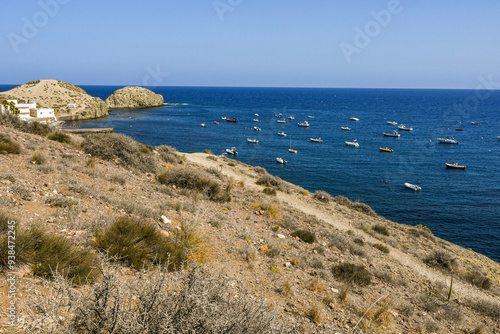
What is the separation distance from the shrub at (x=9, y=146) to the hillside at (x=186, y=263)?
62 millimetres

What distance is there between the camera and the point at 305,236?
41.4 feet

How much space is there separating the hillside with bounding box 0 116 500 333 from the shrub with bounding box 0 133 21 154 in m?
0.06

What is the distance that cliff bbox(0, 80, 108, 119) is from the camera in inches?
3327

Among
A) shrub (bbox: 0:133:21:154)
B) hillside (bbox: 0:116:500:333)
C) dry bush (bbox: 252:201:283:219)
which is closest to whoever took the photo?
hillside (bbox: 0:116:500:333)

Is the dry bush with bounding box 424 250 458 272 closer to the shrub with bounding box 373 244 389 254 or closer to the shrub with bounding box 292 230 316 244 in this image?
the shrub with bounding box 373 244 389 254

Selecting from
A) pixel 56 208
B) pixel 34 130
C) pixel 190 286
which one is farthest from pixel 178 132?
pixel 190 286

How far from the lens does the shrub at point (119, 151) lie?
16812mm

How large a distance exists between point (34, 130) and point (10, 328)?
19.3 m

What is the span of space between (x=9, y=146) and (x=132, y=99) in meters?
123

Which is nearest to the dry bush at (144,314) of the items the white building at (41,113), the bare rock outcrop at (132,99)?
the white building at (41,113)

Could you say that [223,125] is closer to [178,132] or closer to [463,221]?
[178,132]

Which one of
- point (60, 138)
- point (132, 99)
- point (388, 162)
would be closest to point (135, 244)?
point (60, 138)

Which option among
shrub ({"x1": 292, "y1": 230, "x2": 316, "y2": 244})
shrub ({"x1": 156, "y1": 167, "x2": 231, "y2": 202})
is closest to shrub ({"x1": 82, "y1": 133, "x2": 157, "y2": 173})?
shrub ({"x1": 156, "y1": 167, "x2": 231, "y2": 202})

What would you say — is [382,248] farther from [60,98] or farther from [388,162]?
[60,98]
